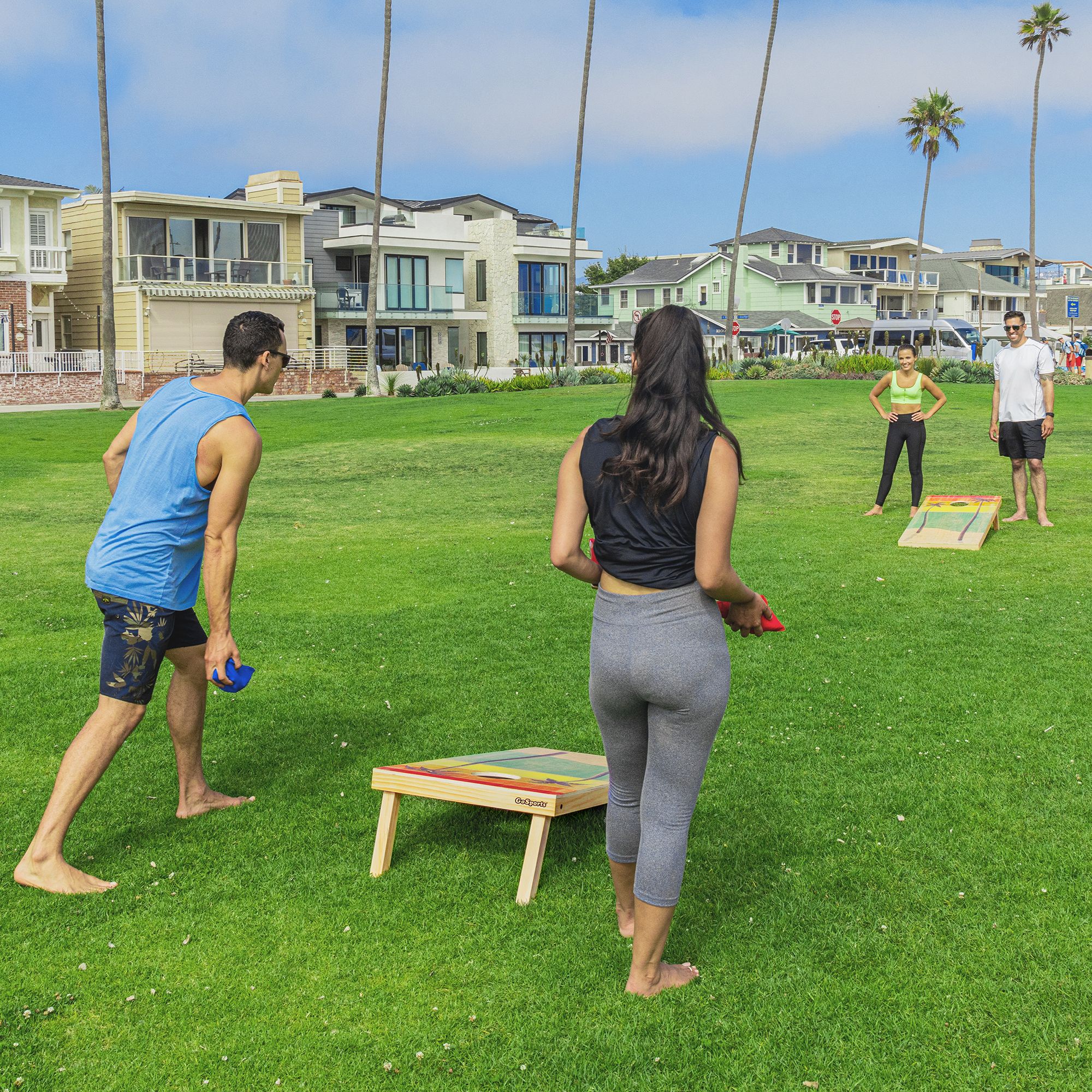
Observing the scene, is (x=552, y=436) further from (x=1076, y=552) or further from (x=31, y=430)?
(x=1076, y=552)

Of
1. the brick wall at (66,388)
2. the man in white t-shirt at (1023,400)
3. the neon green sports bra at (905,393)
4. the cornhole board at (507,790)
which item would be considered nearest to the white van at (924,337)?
the brick wall at (66,388)

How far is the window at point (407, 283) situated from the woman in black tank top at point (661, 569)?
5421cm

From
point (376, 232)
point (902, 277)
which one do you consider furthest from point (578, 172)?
point (902, 277)

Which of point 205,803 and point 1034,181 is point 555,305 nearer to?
point 1034,181

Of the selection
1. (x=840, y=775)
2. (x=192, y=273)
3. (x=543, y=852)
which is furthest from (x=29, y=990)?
(x=192, y=273)

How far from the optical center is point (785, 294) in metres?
85.9

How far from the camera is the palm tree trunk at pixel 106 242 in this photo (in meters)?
34.0

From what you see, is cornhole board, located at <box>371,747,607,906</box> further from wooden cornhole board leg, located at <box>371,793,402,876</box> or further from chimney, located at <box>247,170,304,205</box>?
chimney, located at <box>247,170,304,205</box>

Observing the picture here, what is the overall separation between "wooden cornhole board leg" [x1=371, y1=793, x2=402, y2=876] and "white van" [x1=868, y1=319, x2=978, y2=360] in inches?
2671

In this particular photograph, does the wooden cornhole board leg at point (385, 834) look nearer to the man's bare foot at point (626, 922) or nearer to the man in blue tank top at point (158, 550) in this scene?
the man in blue tank top at point (158, 550)

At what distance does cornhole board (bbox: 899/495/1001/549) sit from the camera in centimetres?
1204

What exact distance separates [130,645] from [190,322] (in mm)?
44766

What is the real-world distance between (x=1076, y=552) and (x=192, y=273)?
134ft

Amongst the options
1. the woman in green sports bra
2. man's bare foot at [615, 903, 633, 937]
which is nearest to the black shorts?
the woman in green sports bra
